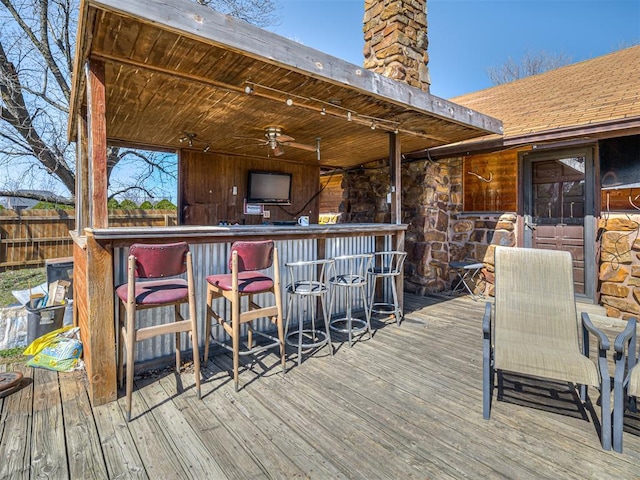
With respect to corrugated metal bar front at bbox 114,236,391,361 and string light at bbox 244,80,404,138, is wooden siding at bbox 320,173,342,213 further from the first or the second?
corrugated metal bar front at bbox 114,236,391,361

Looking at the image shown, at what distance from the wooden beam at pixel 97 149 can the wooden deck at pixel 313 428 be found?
129cm

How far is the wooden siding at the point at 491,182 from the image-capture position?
5.41 meters

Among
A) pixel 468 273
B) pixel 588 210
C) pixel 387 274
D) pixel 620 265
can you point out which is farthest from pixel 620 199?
pixel 387 274

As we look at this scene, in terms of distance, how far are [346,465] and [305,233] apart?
227cm

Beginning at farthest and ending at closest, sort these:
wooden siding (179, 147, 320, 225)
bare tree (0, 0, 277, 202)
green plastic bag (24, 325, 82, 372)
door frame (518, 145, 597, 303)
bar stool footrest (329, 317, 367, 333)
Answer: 1. bare tree (0, 0, 277, 202)
2. wooden siding (179, 147, 320, 225)
3. door frame (518, 145, 597, 303)
4. bar stool footrest (329, 317, 367, 333)
5. green plastic bag (24, 325, 82, 372)

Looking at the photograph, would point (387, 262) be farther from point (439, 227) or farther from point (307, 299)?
point (439, 227)

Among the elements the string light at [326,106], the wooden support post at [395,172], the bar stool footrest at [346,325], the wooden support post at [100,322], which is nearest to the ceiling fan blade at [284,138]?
the string light at [326,106]

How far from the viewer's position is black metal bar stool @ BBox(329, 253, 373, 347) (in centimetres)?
350

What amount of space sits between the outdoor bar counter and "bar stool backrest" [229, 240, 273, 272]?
440 millimetres

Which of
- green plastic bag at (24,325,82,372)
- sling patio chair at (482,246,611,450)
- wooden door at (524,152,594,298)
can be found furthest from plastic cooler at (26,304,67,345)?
wooden door at (524,152,594,298)

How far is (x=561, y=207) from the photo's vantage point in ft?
16.3

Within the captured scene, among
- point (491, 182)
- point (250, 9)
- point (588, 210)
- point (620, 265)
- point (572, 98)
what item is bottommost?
point (620, 265)

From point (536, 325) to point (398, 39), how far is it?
4504mm

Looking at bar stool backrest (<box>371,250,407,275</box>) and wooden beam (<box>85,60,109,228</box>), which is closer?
wooden beam (<box>85,60,109,228</box>)
